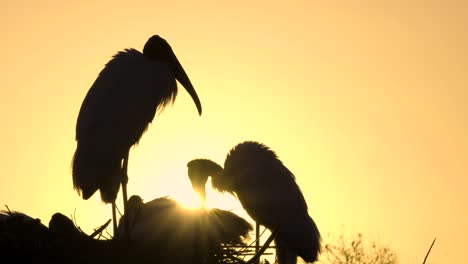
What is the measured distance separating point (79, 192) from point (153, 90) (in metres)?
1.84

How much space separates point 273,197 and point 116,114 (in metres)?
2.76

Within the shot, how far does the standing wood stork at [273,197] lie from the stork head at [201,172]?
0.45 meters

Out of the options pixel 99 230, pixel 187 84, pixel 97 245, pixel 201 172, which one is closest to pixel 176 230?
pixel 99 230

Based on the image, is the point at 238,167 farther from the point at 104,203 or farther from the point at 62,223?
the point at 62,223

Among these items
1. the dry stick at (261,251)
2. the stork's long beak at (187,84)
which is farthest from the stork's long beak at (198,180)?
the dry stick at (261,251)

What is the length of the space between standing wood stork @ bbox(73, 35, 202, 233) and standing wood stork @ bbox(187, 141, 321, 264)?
4.97ft

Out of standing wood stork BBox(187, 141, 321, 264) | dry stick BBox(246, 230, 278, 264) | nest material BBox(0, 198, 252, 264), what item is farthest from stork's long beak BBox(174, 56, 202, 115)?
dry stick BBox(246, 230, 278, 264)

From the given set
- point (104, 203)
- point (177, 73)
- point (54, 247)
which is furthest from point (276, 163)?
point (54, 247)

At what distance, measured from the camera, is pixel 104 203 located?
10906 mm

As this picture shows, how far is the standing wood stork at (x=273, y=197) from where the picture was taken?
12.0 m

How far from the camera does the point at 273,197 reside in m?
12.3

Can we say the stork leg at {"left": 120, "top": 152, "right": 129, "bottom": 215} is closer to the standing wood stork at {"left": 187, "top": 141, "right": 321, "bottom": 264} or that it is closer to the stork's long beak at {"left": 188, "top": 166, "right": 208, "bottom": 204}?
the standing wood stork at {"left": 187, "top": 141, "right": 321, "bottom": 264}

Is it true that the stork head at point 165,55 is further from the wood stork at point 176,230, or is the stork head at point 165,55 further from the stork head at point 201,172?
the stork head at point 201,172

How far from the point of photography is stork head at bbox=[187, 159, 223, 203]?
14090 millimetres
